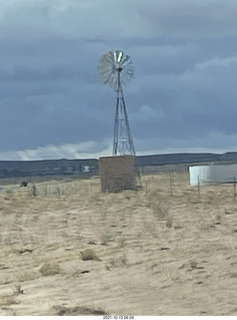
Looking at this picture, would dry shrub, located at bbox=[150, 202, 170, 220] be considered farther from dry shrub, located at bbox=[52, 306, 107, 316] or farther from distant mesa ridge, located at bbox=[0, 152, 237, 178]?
distant mesa ridge, located at bbox=[0, 152, 237, 178]

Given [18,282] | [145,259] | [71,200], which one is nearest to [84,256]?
[145,259]

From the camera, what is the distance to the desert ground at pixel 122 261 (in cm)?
1258

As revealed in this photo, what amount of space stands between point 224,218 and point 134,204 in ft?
33.2

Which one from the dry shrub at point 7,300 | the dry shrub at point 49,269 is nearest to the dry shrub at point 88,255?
the dry shrub at point 49,269

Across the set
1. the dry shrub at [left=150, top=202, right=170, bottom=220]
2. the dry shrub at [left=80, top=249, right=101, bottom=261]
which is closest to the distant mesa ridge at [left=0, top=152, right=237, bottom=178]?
the dry shrub at [left=150, top=202, right=170, bottom=220]

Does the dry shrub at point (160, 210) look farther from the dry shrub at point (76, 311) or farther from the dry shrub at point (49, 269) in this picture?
the dry shrub at point (76, 311)

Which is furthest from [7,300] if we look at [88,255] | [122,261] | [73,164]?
[73,164]

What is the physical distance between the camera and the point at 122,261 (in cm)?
1747

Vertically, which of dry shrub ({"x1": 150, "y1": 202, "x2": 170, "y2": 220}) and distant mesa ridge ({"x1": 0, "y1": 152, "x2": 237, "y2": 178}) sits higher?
distant mesa ridge ({"x1": 0, "y1": 152, "x2": 237, "y2": 178})

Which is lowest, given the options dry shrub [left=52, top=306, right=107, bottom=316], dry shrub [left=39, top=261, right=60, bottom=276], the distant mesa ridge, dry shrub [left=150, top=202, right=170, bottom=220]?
dry shrub [left=52, top=306, right=107, bottom=316]

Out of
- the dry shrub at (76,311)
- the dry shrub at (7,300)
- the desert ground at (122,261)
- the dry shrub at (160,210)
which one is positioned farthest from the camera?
the dry shrub at (160,210)

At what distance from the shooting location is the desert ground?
12.6m

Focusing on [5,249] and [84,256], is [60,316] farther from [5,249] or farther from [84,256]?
[5,249]

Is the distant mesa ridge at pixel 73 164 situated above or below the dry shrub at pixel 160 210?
above
